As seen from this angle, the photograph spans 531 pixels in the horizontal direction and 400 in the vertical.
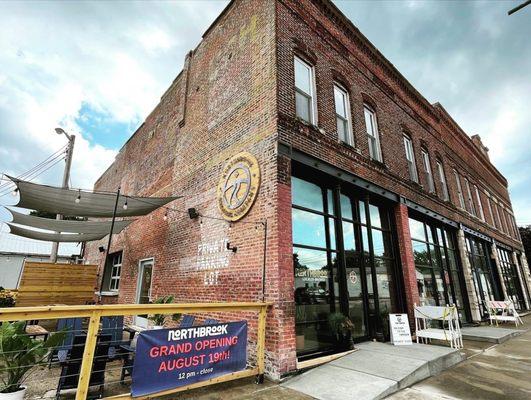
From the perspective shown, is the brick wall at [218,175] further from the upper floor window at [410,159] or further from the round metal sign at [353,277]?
the upper floor window at [410,159]

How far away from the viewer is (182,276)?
26.1 feet

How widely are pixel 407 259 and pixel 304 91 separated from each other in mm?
5745

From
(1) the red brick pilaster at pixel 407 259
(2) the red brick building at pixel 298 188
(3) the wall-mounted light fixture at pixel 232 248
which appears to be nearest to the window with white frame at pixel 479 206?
(2) the red brick building at pixel 298 188

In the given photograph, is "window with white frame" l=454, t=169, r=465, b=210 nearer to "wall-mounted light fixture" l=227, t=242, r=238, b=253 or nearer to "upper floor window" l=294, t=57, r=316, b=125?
"upper floor window" l=294, t=57, r=316, b=125

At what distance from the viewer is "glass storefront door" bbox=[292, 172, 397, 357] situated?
605cm

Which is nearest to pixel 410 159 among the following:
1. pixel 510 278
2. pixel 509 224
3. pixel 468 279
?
pixel 468 279

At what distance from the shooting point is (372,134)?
32.0ft

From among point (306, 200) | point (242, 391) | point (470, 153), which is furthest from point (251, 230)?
point (470, 153)

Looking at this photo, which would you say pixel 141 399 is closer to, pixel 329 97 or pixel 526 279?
pixel 329 97

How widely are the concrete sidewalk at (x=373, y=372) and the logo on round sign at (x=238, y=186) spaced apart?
129 inches

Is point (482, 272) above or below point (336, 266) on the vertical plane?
above

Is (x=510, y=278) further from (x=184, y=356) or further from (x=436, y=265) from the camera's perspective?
(x=184, y=356)

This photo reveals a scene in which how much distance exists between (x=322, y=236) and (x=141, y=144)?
1124 cm

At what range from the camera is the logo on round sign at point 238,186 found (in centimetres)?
613
